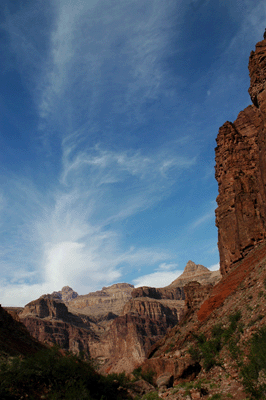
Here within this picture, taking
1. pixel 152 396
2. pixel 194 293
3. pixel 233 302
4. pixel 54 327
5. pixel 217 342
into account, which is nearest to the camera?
pixel 152 396

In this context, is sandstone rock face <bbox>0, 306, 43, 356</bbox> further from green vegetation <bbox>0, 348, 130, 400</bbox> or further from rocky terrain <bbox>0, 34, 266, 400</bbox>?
green vegetation <bbox>0, 348, 130, 400</bbox>

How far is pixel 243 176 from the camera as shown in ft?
148

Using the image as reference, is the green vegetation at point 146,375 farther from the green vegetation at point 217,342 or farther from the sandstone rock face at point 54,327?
the sandstone rock face at point 54,327

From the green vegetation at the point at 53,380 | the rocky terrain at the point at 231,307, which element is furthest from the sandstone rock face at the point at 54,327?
the green vegetation at the point at 53,380

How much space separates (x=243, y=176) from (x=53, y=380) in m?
37.6

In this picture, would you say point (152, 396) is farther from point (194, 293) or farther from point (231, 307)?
point (194, 293)

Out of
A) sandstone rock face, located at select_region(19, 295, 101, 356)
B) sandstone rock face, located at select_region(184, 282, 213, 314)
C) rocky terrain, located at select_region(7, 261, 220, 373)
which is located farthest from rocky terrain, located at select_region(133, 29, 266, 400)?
sandstone rock face, located at select_region(19, 295, 101, 356)

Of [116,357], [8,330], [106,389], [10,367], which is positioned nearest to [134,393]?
[106,389]

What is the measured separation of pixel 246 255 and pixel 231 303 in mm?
11789

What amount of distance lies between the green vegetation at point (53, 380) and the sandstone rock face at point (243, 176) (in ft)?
81.7

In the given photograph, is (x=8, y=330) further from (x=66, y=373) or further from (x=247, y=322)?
(x=247, y=322)

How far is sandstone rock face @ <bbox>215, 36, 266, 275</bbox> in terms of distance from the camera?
114 feet

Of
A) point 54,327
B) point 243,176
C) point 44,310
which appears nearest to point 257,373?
point 243,176

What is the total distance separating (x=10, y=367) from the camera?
18656 millimetres
